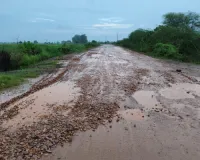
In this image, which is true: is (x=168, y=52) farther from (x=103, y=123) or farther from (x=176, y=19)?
(x=103, y=123)

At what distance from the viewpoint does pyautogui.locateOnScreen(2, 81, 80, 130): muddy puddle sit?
20.4 feet

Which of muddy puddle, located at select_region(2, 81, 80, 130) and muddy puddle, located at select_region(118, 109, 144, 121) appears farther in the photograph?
muddy puddle, located at select_region(118, 109, 144, 121)

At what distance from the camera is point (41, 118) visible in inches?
246

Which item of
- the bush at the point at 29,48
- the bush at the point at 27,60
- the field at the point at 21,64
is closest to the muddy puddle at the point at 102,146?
the field at the point at 21,64

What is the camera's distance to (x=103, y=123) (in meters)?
5.93

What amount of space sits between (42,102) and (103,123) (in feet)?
8.41

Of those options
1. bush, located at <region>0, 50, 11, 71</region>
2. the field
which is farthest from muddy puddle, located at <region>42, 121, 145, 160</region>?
bush, located at <region>0, 50, 11, 71</region>

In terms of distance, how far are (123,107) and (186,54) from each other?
18020 mm

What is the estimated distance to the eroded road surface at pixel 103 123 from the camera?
4.56 meters

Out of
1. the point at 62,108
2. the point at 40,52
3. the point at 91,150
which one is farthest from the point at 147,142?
the point at 40,52

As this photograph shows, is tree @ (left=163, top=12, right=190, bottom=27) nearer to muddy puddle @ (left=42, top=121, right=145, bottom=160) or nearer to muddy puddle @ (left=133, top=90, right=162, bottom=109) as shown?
muddy puddle @ (left=133, top=90, right=162, bottom=109)

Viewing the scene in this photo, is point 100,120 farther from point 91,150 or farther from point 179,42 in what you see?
point 179,42

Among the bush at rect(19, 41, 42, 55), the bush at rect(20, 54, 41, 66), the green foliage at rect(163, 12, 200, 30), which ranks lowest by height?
the bush at rect(20, 54, 41, 66)

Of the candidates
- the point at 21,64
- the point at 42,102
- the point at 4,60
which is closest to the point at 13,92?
the point at 42,102
